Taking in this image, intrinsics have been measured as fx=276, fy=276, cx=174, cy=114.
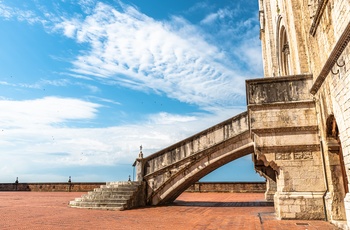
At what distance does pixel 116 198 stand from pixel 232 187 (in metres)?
15.2

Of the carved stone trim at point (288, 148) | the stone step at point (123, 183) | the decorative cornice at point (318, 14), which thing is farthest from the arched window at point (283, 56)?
the stone step at point (123, 183)

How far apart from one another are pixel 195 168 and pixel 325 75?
20.8ft

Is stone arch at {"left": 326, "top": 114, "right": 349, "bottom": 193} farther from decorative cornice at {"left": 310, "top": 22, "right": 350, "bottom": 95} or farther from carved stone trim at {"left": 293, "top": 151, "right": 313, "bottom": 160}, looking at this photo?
decorative cornice at {"left": 310, "top": 22, "right": 350, "bottom": 95}

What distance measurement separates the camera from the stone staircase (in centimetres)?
1098

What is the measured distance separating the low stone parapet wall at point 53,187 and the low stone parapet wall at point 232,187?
380 inches

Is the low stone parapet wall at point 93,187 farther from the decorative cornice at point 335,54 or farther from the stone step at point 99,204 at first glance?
the decorative cornice at point 335,54

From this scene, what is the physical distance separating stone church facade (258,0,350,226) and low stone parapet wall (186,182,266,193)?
644 inches

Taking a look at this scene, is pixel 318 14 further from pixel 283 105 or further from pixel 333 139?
pixel 333 139

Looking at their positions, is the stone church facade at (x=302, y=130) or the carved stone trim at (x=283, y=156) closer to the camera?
the stone church facade at (x=302, y=130)

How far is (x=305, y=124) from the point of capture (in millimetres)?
8297

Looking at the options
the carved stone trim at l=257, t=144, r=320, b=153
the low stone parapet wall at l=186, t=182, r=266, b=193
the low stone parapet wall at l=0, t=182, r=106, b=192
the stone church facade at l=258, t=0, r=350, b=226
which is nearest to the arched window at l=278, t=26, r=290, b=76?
the stone church facade at l=258, t=0, r=350, b=226

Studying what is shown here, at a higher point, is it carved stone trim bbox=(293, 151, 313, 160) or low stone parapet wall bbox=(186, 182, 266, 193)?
carved stone trim bbox=(293, 151, 313, 160)

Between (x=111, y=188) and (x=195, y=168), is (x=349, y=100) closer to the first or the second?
(x=195, y=168)

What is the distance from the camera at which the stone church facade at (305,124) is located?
689cm
